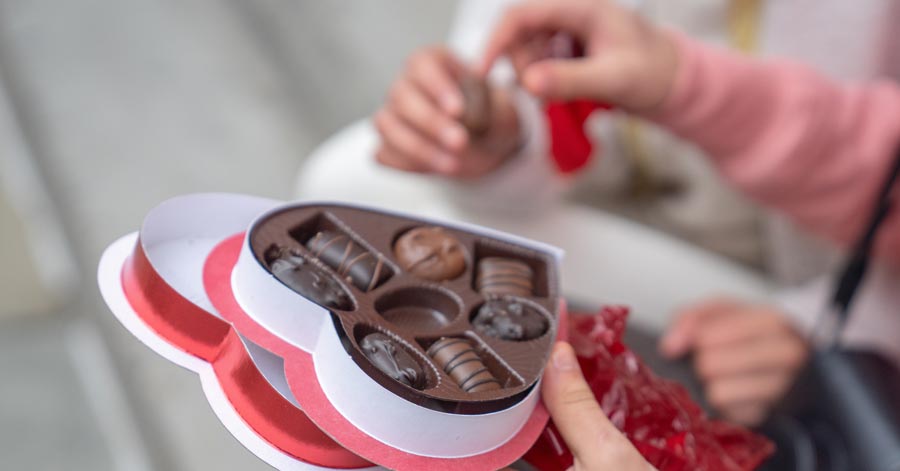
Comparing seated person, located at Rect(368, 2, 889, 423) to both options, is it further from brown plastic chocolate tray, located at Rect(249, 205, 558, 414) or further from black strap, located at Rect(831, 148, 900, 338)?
brown plastic chocolate tray, located at Rect(249, 205, 558, 414)

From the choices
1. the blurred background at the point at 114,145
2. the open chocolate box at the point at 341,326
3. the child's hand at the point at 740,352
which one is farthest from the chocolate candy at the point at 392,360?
the child's hand at the point at 740,352

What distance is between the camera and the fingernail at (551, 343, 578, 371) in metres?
0.25

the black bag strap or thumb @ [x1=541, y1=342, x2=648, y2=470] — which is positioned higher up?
thumb @ [x1=541, y1=342, x2=648, y2=470]

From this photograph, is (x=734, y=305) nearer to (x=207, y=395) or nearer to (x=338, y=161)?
(x=338, y=161)

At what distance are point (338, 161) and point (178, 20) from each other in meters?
0.33

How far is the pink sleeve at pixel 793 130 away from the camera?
48 cm

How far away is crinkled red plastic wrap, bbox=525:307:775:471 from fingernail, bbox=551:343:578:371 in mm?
15

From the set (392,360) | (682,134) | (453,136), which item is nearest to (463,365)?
(392,360)

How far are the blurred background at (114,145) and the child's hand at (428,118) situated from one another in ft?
0.25

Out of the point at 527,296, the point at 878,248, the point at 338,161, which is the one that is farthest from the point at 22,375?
the point at 878,248

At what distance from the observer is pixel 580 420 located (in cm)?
24

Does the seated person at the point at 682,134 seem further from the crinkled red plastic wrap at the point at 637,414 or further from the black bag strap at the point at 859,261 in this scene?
the crinkled red plastic wrap at the point at 637,414

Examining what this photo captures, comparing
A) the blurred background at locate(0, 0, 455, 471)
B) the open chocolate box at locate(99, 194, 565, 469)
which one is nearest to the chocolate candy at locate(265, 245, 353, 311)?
the open chocolate box at locate(99, 194, 565, 469)

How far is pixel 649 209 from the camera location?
0.69m
